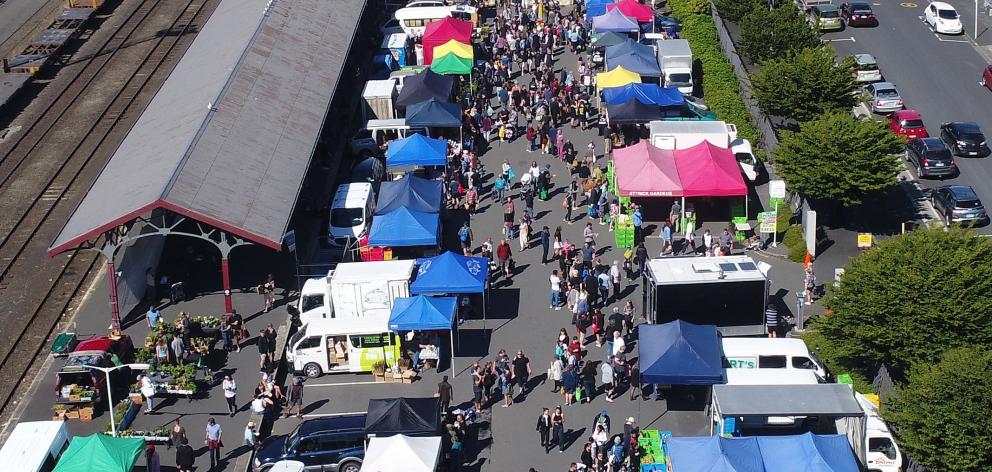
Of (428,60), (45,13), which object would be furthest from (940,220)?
(45,13)

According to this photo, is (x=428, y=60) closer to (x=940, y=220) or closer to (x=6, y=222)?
(x=6, y=222)

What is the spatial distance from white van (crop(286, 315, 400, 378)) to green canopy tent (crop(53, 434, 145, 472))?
7558mm

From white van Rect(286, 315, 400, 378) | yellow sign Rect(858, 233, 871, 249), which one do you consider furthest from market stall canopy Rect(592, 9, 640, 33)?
white van Rect(286, 315, 400, 378)

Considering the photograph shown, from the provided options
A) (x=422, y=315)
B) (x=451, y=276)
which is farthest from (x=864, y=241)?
(x=422, y=315)

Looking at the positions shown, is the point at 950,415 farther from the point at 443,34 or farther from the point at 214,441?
the point at 443,34

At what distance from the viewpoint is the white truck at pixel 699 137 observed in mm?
56094

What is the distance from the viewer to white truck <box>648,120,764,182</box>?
184 ft

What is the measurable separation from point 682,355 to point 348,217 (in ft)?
54.9

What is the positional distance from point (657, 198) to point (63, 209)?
77.8 ft

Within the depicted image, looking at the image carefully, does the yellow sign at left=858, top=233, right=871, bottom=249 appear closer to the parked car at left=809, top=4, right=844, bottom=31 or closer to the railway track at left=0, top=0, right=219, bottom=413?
the parked car at left=809, top=4, right=844, bottom=31

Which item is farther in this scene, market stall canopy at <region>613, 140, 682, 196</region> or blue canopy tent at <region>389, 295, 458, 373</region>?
market stall canopy at <region>613, 140, 682, 196</region>

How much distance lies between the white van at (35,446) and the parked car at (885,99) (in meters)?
39.2

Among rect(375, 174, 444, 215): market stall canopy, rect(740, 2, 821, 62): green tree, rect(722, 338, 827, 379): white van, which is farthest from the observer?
rect(740, 2, 821, 62): green tree

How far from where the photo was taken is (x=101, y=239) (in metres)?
51.0
